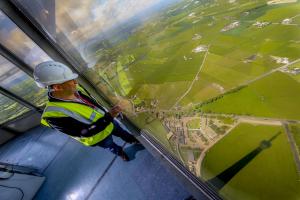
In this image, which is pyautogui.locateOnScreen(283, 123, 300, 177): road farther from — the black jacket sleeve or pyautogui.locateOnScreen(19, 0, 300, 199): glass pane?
the black jacket sleeve

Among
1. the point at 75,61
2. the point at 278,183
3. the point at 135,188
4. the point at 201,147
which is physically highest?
the point at 75,61

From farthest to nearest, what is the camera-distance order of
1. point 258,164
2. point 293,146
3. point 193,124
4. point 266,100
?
point 266,100 < point 193,124 < point 293,146 < point 258,164

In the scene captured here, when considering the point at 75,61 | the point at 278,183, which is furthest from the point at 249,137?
the point at 75,61

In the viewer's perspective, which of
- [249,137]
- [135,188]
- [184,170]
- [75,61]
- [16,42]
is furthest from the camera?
[249,137]

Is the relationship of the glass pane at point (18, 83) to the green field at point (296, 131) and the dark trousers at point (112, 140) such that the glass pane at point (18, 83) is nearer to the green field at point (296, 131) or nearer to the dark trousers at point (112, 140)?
the dark trousers at point (112, 140)

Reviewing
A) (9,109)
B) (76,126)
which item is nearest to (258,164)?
(76,126)

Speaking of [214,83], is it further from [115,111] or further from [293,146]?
[115,111]

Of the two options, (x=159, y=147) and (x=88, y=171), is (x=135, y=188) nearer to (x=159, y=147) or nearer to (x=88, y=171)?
(x=159, y=147)
